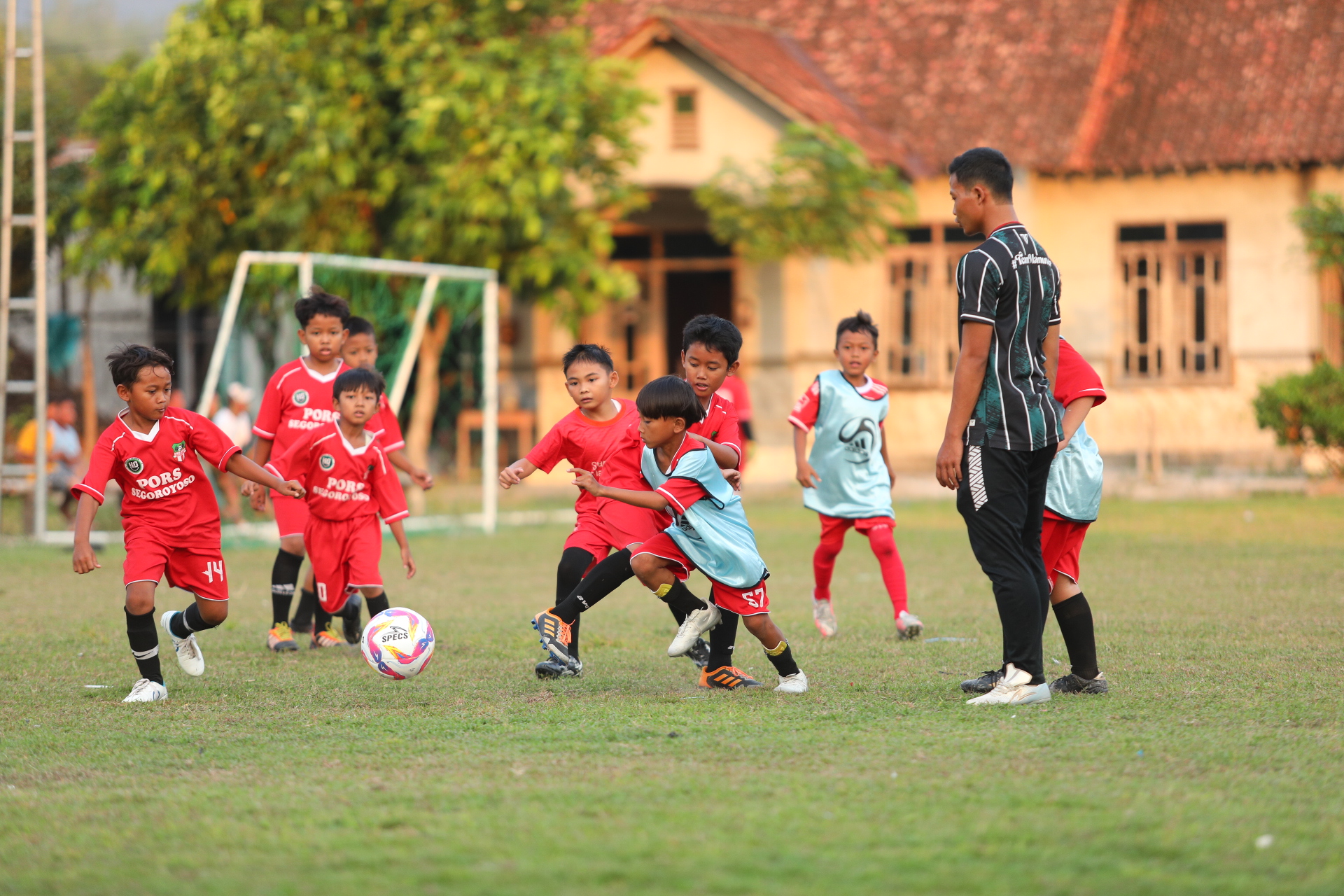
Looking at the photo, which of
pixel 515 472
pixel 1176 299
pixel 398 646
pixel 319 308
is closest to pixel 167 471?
pixel 398 646

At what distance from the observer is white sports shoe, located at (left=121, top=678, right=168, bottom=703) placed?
Answer: 591 centimetres

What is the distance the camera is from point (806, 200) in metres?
18.5

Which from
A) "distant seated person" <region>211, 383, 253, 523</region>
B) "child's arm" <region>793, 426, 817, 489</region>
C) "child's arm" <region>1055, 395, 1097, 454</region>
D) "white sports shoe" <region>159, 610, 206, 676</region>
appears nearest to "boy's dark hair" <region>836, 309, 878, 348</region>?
"child's arm" <region>793, 426, 817, 489</region>

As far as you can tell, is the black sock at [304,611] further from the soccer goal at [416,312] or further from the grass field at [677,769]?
the soccer goal at [416,312]

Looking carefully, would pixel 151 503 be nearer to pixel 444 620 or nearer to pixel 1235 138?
pixel 444 620

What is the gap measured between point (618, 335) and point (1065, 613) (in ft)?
52.6

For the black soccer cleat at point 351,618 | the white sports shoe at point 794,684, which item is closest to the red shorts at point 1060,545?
the white sports shoe at point 794,684

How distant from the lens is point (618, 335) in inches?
846

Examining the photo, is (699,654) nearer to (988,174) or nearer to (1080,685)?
(1080,685)

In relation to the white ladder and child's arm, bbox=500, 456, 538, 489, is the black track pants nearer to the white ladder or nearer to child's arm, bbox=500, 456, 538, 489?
child's arm, bbox=500, 456, 538, 489

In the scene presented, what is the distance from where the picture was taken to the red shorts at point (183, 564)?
20.0 feet

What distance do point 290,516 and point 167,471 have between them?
5.28 feet

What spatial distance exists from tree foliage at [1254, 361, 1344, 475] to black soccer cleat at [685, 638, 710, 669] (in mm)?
11465

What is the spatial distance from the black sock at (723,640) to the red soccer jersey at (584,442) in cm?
84
